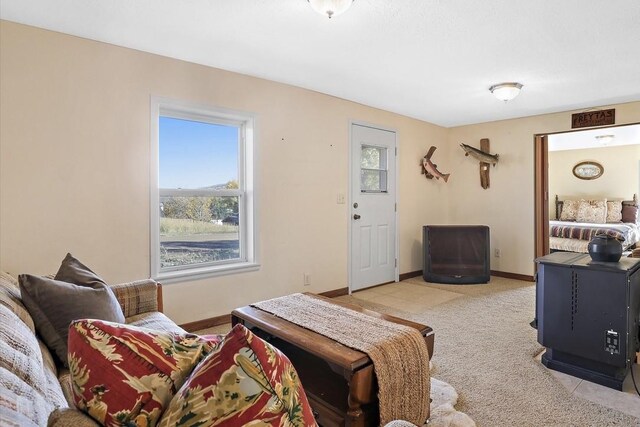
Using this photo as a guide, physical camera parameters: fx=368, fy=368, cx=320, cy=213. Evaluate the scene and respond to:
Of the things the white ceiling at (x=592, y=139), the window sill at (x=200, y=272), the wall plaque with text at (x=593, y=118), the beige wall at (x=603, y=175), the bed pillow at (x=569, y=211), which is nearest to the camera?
the window sill at (x=200, y=272)

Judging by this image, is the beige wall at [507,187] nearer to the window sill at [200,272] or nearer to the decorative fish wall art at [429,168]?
the decorative fish wall art at [429,168]

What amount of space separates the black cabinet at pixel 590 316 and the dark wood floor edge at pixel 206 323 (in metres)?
2.50

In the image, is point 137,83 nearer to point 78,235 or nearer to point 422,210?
point 78,235

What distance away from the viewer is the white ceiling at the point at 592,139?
19.6ft

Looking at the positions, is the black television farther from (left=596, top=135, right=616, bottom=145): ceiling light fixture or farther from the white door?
(left=596, top=135, right=616, bottom=145): ceiling light fixture

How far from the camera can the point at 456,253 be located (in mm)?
5031

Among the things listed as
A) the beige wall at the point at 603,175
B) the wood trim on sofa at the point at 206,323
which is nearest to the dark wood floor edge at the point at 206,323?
the wood trim on sofa at the point at 206,323

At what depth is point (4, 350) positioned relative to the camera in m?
0.92

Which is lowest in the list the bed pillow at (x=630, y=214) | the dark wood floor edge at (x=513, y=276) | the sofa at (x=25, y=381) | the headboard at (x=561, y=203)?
the dark wood floor edge at (x=513, y=276)

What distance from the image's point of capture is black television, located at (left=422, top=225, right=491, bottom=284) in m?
4.94

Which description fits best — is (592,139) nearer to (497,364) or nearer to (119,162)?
(497,364)

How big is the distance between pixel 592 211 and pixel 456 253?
437cm

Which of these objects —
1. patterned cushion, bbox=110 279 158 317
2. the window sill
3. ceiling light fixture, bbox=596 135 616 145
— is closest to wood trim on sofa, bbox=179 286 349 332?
the window sill

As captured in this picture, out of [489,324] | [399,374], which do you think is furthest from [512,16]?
[489,324]
